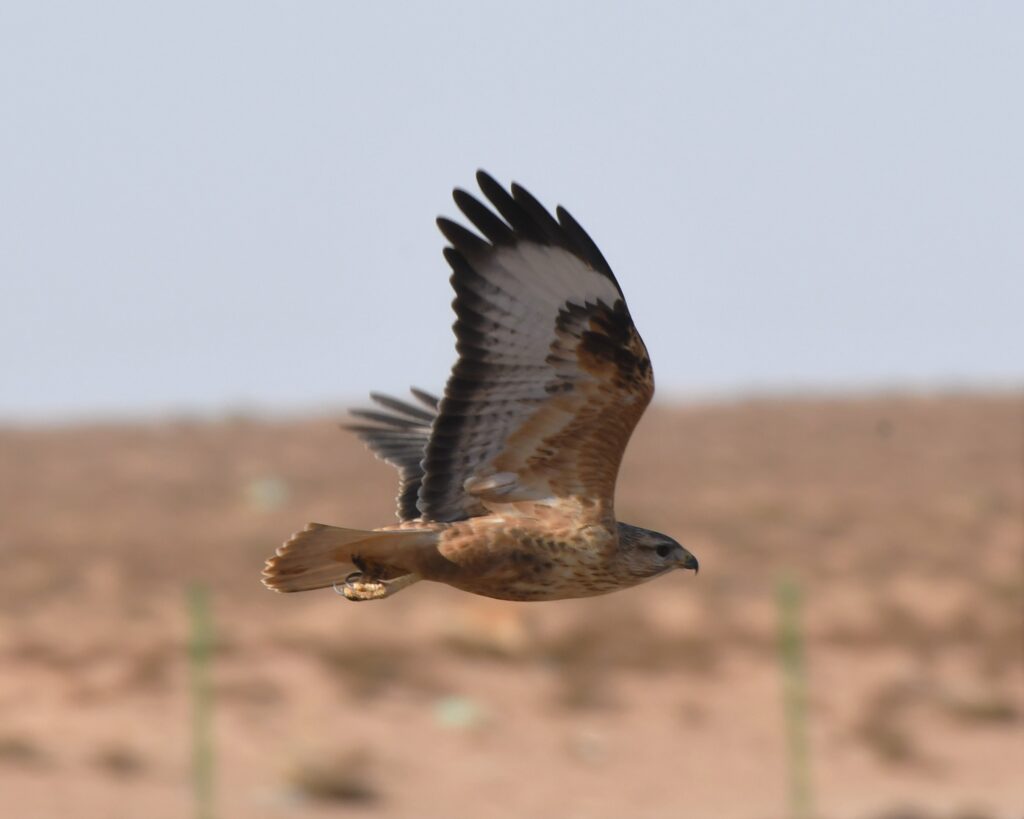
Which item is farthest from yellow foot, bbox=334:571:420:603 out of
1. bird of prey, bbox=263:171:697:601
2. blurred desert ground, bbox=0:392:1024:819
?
blurred desert ground, bbox=0:392:1024:819

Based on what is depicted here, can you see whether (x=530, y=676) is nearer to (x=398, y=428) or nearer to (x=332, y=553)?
(x=398, y=428)

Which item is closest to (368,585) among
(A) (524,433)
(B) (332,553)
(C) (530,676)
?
(B) (332,553)

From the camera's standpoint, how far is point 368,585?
691cm

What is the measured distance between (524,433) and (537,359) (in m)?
0.28

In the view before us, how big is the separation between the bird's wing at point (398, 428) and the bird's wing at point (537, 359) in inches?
63.3

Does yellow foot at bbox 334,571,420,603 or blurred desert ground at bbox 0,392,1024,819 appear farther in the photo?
blurred desert ground at bbox 0,392,1024,819

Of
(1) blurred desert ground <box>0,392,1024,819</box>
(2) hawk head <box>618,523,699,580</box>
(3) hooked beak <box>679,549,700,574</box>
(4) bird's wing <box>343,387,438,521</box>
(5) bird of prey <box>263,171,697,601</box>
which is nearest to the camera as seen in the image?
(5) bird of prey <box>263,171,697,601</box>

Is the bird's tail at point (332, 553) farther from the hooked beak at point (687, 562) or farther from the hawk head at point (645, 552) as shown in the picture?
the hooked beak at point (687, 562)

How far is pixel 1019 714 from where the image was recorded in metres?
23.9

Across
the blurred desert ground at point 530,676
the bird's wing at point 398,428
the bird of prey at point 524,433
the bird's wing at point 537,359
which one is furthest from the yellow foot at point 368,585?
the blurred desert ground at point 530,676

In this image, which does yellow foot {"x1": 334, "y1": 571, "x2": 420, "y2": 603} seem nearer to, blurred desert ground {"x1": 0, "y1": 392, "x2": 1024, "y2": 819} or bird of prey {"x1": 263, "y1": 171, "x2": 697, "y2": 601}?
bird of prey {"x1": 263, "y1": 171, "x2": 697, "y2": 601}

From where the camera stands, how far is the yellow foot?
6.91 meters

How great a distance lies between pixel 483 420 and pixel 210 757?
14.0 m

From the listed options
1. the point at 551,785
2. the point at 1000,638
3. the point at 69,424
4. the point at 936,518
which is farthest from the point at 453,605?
the point at 69,424
